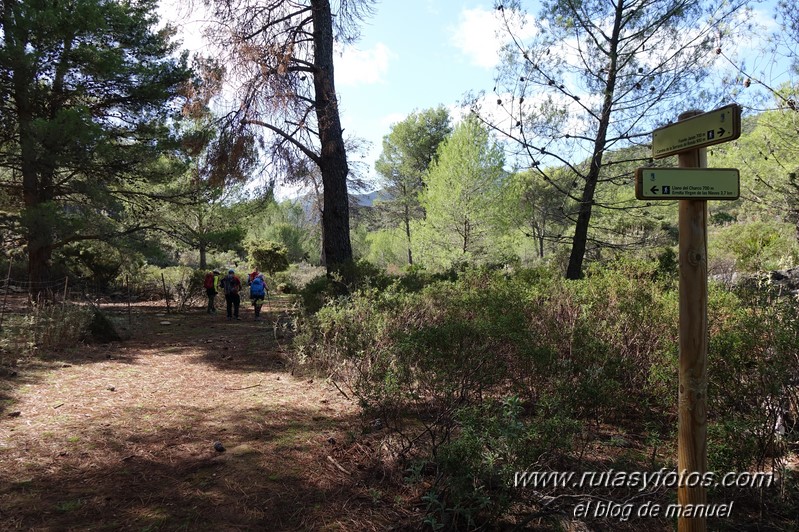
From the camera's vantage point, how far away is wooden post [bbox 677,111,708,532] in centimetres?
209

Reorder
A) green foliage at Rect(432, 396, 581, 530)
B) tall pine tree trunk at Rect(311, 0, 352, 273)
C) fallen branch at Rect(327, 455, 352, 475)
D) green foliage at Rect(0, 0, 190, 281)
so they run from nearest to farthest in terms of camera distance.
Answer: green foliage at Rect(432, 396, 581, 530), fallen branch at Rect(327, 455, 352, 475), tall pine tree trunk at Rect(311, 0, 352, 273), green foliage at Rect(0, 0, 190, 281)

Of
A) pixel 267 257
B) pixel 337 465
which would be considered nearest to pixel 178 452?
pixel 337 465

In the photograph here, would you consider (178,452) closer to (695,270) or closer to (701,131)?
(695,270)

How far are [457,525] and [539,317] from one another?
7.60 ft

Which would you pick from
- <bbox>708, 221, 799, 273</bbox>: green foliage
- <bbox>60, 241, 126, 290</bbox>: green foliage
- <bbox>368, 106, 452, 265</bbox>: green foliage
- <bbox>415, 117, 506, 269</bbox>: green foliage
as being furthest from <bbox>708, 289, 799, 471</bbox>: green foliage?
<bbox>368, 106, 452, 265</bbox>: green foliage

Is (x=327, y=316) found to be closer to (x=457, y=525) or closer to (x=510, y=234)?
(x=457, y=525)

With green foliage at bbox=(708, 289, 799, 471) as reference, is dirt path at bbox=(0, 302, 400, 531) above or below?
below

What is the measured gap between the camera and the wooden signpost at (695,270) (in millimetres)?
2086

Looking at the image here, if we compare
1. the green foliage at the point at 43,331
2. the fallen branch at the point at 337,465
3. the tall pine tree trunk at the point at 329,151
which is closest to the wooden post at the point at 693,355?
the fallen branch at the point at 337,465

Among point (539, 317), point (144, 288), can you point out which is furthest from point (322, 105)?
point (144, 288)

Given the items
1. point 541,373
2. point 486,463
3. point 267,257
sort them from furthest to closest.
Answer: point 267,257 < point 541,373 < point 486,463

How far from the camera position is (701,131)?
214cm

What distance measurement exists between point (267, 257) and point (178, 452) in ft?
62.0

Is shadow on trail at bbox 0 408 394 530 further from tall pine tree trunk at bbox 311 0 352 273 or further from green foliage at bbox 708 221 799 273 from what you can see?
green foliage at bbox 708 221 799 273
